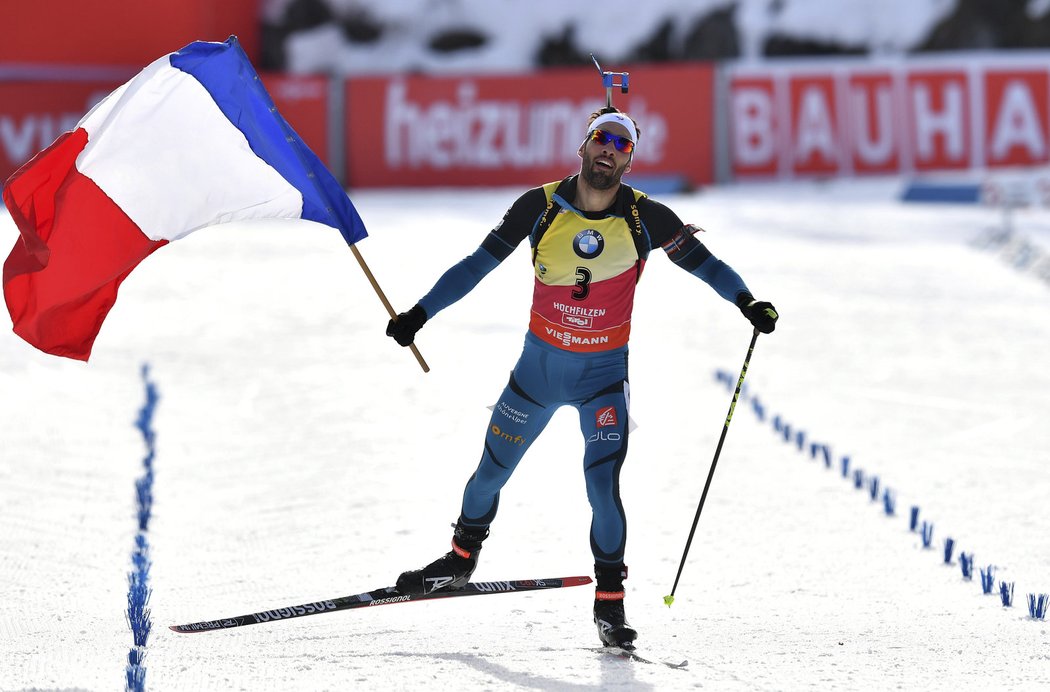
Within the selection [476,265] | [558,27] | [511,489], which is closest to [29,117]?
[558,27]

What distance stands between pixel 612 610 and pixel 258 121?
2.44 meters

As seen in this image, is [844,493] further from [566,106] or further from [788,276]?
[566,106]

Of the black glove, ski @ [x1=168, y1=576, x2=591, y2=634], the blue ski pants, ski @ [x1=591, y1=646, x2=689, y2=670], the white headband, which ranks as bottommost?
ski @ [x1=591, y1=646, x2=689, y2=670]

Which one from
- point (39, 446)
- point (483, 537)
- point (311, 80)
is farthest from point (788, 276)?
point (311, 80)

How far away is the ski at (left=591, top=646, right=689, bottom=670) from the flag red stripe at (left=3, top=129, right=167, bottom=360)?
2.39 m

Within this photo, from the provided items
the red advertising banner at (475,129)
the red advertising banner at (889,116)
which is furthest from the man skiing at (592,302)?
the red advertising banner at (889,116)

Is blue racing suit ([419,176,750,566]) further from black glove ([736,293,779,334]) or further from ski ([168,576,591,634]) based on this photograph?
ski ([168,576,591,634])

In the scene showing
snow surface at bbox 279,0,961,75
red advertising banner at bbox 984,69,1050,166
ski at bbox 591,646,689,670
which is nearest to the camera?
ski at bbox 591,646,689,670

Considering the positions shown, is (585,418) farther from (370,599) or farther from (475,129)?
(475,129)

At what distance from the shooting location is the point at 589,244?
18.3ft

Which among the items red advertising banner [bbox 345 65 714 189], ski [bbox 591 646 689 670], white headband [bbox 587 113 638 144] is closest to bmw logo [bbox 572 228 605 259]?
white headband [bbox 587 113 638 144]

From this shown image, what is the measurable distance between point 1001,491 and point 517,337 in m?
5.31

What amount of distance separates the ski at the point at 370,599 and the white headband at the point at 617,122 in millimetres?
1793

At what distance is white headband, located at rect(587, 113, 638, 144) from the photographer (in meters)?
5.62
